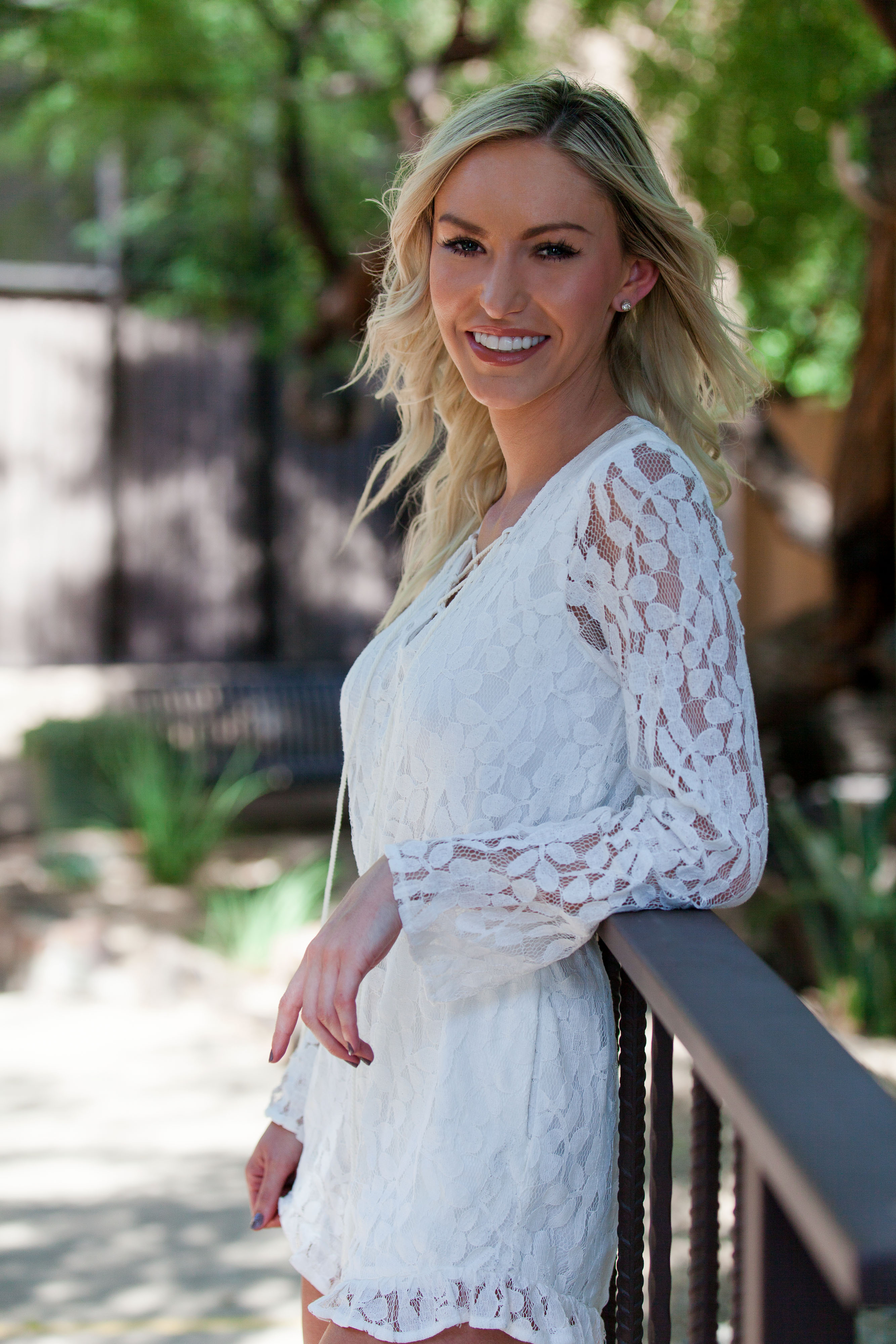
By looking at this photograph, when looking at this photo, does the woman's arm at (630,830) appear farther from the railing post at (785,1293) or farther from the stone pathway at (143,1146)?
the stone pathway at (143,1146)

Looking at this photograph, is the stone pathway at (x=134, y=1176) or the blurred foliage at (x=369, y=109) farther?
the blurred foliage at (x=369, y=109)

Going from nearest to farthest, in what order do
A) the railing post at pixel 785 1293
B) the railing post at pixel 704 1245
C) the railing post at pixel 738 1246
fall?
the railing post at pixel 785 1293 → the railing post at pixel 738 1246 → the railing post at pixel 704 1245

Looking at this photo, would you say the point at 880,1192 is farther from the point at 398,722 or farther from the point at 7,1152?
the point at 7,1152

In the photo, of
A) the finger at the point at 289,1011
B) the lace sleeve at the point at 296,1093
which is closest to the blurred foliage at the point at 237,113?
the lace sleeve at the point at 296,1093

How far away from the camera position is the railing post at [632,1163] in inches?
50.1

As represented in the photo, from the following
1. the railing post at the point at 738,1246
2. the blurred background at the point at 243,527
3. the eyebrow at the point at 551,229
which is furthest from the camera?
the blurred background at the point at 243,527

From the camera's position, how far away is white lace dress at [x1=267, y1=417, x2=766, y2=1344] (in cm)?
122

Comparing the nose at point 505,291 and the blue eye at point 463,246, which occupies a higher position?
the blue eye at point 463,246

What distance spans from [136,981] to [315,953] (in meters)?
4.13

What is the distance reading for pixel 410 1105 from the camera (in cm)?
141

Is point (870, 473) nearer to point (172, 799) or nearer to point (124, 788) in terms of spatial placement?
point (172, 799)

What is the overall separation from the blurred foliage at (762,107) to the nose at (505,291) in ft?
15.0

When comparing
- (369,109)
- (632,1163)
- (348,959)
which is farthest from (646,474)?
(369,109)

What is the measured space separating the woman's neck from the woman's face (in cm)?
2
